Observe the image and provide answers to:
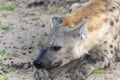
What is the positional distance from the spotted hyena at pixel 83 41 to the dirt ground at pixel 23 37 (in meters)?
0.22

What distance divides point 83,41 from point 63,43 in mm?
280

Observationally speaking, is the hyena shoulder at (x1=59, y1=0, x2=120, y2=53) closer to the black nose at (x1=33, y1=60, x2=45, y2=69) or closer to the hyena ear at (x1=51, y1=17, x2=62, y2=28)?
the hyena ear at (x1=51, y1=17, x2=62, y2=28)

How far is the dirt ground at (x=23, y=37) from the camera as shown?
679 centimetres

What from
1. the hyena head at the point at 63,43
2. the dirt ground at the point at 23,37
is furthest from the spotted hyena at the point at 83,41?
the dirt ground at the point at 23,37

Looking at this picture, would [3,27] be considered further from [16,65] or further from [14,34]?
[16,65]

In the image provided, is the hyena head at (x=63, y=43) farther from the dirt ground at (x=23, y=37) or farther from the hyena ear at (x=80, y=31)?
the dirt ground at (x=23, y=37)

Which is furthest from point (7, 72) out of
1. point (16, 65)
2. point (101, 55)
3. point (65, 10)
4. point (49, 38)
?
point (65, 10)

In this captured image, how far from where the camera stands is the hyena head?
6.35m

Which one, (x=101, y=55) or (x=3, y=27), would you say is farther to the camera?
(x=3, y=27)

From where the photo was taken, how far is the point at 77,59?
260 inches

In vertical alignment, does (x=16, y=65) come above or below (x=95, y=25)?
below

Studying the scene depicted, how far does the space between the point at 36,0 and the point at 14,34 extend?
185cm

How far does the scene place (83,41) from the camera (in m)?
6.49

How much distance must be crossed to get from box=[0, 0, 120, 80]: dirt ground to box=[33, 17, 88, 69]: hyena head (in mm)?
441
